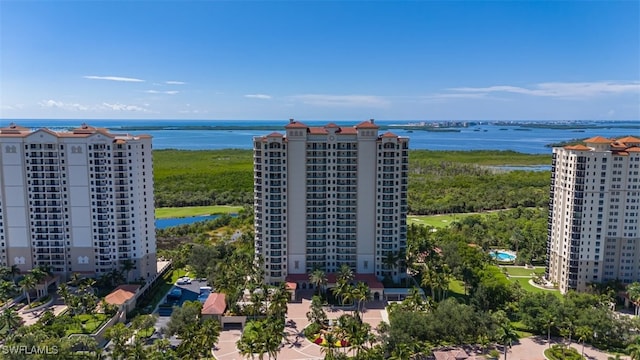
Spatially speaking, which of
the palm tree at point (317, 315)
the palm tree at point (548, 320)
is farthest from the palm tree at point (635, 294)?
the palm tree at point (317, 315)

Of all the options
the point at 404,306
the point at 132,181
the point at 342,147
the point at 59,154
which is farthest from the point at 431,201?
the point at 59,154

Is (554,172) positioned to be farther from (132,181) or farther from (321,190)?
(132,181)

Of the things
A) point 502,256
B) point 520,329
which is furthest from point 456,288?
point 502,256

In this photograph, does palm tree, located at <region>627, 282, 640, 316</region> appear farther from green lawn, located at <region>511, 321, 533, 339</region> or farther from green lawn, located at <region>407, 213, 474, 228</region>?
green lawn, located at <region>407, 213, 474, 228</region>

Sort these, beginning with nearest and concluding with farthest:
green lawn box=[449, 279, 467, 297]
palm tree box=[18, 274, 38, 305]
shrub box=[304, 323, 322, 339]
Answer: shrub box=[304, 323, 322, 339] < palm tree box=[18, 274, 38, 305] < green lawn box=[449, 279, 467, 297]

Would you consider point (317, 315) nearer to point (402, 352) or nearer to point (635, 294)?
point (402, 352)

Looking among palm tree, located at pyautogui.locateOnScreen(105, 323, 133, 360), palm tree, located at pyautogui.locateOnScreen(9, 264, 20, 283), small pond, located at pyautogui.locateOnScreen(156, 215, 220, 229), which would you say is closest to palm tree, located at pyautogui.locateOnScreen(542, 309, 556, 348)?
palm tree, located at pyautogui.locateOnScreen(105, 323, 133, 360)

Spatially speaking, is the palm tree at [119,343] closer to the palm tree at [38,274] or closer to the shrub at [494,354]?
the palm tree at [38,274]
